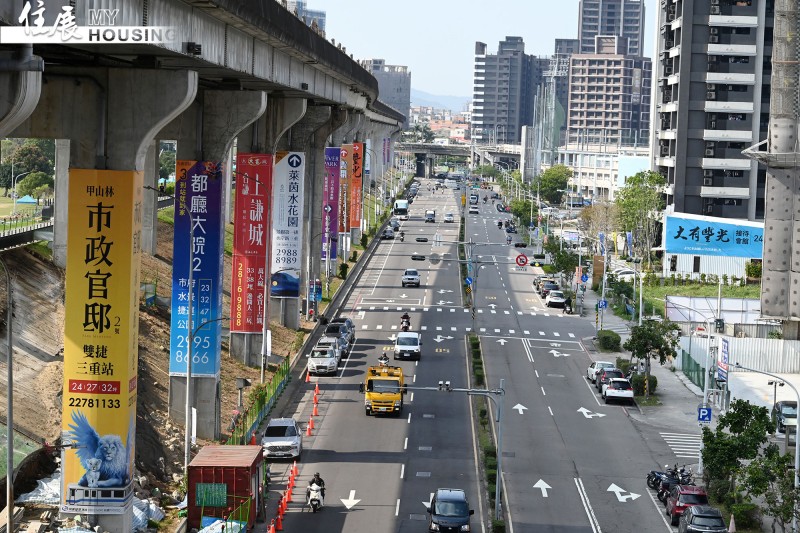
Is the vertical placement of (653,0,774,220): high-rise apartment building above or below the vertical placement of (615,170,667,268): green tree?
above

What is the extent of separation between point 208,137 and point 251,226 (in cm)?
991

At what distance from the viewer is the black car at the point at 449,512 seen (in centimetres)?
4009

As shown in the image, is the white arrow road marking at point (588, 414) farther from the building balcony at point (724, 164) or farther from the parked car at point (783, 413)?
the building balcony at point (724, 164)

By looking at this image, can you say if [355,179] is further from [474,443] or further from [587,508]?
[587,508]

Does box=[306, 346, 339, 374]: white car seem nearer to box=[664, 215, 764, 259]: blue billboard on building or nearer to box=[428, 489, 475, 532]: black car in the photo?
box=[428, 489, 475, 532]: black car

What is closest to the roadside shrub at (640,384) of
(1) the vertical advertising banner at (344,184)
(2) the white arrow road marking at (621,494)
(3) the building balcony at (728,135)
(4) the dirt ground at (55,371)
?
(4) the dirt ground at (55,371)

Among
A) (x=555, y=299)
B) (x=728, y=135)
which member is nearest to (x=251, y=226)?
→ (x=555, y=299)

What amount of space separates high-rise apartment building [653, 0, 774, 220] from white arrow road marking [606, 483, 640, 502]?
80631 mm

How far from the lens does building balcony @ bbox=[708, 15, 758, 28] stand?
12300cm

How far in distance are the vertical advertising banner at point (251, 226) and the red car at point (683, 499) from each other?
22.3 m

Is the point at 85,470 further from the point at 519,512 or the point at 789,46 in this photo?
the point at 789,46

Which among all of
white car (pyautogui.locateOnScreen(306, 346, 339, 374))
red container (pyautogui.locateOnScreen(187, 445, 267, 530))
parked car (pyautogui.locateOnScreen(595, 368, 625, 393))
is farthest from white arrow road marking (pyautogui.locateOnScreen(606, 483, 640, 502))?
white car (pyautogui.locateOnScreen(306, 346, 339, 374))

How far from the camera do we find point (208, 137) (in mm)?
49750

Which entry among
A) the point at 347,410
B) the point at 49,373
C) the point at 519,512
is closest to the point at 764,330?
the point at 347,410
